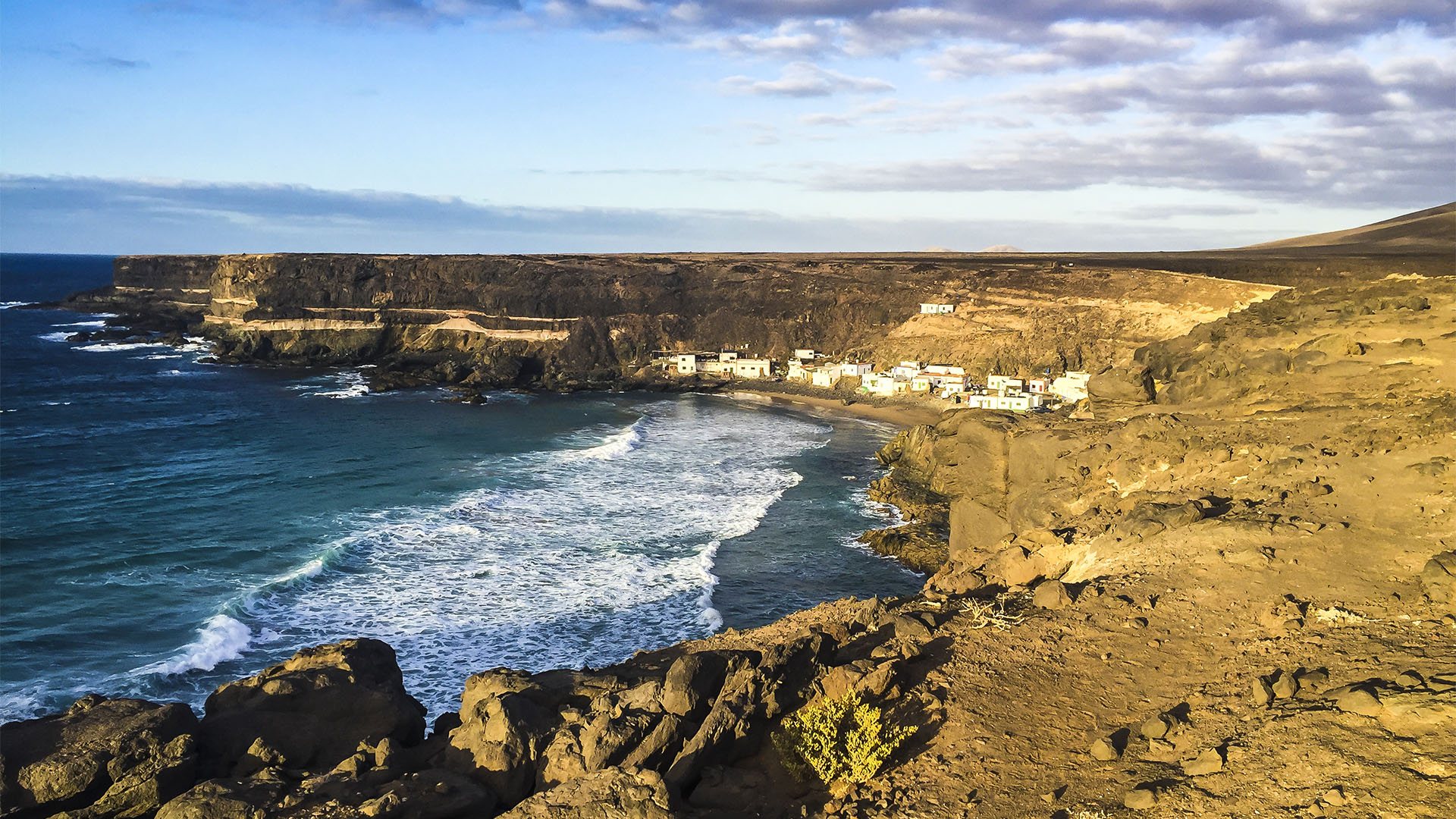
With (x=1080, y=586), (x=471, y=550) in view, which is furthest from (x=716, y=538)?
(x=1080, y=586)

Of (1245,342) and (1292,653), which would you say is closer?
(1292,653)

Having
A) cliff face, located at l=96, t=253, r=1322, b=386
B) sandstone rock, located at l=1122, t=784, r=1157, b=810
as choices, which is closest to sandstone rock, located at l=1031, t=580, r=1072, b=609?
sandstone rock, located at l=1122, t=784, r=1157, b=810

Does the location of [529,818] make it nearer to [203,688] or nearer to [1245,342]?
[203,688]

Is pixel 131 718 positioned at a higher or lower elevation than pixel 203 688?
higher

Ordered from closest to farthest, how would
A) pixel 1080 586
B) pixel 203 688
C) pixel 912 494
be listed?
pixel 1080 586
pixel 203 688
pixel 912 494

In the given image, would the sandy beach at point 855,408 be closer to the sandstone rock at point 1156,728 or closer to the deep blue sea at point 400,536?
the deep blue sea at point 400,536

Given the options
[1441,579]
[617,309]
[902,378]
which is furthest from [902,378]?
[1441,579]
